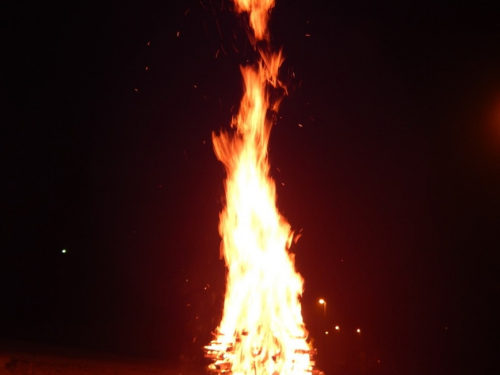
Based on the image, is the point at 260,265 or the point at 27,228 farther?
the point at 27,228

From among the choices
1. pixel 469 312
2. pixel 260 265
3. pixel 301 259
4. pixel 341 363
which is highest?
pixel 301 259

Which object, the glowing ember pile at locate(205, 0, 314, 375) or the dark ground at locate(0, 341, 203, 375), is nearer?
the glowing ember pile at locate(205, 0, 314, 375)

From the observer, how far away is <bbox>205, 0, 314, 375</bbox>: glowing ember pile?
28.6 ft

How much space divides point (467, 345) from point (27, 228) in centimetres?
1940

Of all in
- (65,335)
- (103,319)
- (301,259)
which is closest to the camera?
(65,335)

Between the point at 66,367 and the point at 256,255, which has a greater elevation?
the point at 256,255

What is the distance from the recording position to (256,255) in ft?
31.5

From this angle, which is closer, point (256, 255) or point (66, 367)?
point (256, 255)

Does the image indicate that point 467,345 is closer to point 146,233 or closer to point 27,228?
point 146,233

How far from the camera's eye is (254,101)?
1073cm

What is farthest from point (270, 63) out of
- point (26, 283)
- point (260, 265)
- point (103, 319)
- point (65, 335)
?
point (26, 283)

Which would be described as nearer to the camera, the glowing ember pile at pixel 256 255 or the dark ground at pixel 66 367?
the glowing ember pile at pixel 256 255

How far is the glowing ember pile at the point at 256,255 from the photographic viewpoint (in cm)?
871

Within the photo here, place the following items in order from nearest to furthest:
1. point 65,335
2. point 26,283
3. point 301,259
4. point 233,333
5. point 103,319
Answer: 1. point 233,333
2. point 65,335
3. point 103,319
4. point 26,283
5. point 301,259
